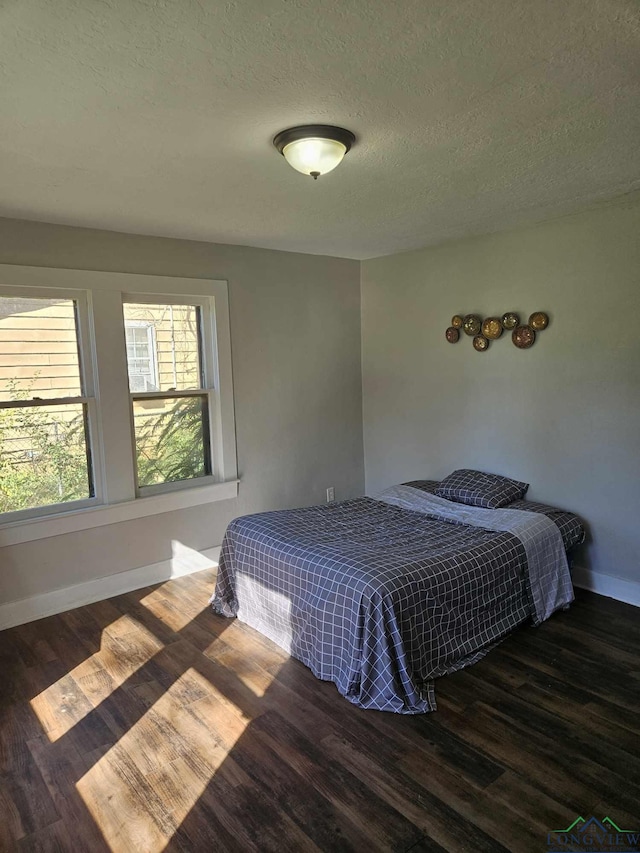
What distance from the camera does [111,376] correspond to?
359cm

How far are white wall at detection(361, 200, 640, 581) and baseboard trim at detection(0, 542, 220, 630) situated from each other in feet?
6.03

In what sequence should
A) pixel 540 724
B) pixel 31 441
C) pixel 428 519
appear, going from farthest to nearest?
1. pixel 428 519
2. pixel 31 441
3. pixel 540 724

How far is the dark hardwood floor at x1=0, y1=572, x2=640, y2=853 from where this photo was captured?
1.88 m

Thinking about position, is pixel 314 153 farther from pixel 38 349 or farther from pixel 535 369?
pixel 535 369

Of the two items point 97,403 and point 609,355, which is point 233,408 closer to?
point 97,403

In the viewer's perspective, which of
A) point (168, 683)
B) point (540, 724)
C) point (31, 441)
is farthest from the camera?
point (31, 441)

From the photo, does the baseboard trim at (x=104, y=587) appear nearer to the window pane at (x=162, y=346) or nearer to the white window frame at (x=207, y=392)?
the white window frame at (x=207, y=392)

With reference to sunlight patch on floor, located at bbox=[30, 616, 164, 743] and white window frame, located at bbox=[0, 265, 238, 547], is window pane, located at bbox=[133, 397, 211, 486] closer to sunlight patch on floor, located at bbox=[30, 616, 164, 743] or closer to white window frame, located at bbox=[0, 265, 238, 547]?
white window frame, located at bbox=[0, 265, 238, 547]

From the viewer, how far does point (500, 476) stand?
157 inches

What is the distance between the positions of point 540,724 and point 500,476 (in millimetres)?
1886

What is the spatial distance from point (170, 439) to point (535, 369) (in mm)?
2557

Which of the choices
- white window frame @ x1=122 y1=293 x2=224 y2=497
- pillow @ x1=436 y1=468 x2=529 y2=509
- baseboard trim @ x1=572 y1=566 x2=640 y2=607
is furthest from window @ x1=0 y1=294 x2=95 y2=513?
baseboard trim @ x1=572 y1=566 x2=640 y2=607

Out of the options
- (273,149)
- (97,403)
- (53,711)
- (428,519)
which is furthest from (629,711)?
(97,403)

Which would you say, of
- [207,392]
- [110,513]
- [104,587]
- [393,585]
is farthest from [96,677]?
[207,392]
